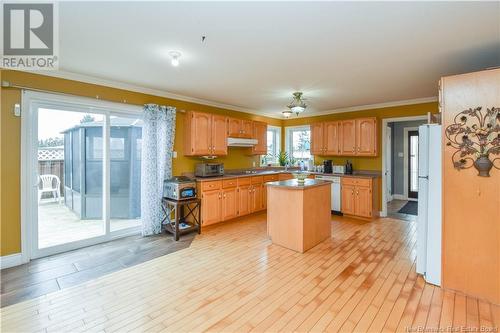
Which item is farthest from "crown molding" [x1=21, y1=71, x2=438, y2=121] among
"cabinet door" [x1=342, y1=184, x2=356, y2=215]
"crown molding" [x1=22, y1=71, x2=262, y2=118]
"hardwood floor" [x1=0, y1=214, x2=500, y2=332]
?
"hardwood floor" [x1=0, y1=214, x2=500, y2=332]

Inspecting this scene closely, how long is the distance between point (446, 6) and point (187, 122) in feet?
13.1

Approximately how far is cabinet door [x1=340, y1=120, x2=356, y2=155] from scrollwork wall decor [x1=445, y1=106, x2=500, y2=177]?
10.5ft

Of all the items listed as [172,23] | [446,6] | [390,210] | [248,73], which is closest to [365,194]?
[390,210]

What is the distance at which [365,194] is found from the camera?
17.1ft

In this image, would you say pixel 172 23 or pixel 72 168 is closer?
pixel 172 23

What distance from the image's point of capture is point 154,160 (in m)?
4.30

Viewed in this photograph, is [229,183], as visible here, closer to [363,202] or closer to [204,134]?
[204,134]

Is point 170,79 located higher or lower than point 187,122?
higher

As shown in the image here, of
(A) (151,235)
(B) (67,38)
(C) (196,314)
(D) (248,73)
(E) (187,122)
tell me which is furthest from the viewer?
(E) (187,122)

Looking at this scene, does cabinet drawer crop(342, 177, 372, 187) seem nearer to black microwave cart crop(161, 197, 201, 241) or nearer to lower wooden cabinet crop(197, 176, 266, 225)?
lower wooden cabinet crop(197, 176, 266, 225)

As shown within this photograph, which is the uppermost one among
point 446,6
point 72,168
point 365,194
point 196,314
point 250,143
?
point 446,6

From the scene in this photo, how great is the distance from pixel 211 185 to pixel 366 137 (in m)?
3.55

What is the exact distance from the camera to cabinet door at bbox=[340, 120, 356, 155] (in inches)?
222

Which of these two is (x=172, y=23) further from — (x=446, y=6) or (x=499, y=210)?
(x=499, y=210)
